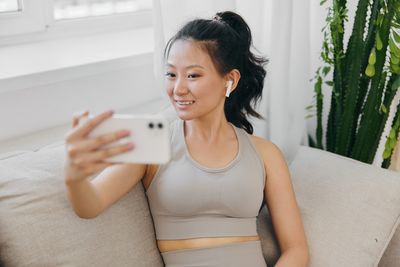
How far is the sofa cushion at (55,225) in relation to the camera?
1231 mm

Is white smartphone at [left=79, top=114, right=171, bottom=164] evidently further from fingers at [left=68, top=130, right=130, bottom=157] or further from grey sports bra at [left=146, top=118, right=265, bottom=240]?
grey sports bra at [left=146, top=118, right=265, bottom=240]

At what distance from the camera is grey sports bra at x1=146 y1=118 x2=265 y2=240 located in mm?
1408

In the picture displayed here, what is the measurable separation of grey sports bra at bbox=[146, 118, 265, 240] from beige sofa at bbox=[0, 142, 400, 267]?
0.06 metres

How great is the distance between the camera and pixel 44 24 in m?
1.92

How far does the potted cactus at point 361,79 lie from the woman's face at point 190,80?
63cm

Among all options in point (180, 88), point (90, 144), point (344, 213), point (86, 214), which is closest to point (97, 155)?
point (90, 144)

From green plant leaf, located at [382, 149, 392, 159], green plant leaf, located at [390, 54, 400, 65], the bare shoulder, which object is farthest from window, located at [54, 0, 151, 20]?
green plant leaf, located at [382, 149, 392, 159]

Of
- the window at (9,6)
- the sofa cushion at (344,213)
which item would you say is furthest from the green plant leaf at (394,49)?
the window at (9,6)

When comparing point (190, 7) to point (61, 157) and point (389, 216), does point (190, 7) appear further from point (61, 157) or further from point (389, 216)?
point (389, 216)

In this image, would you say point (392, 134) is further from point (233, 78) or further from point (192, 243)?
point (192, 243)

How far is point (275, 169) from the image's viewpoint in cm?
153

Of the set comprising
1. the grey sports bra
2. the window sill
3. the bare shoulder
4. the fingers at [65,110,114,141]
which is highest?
the fingers at [65,110,114,141]

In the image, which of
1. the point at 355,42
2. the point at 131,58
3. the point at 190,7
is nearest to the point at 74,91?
the point at 131,58

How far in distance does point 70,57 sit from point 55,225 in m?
0.70
